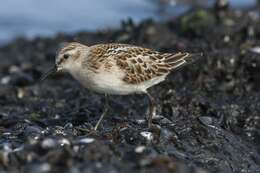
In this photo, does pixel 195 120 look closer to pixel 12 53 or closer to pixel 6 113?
pixel 6 113

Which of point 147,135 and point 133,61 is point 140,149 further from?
point 133,61

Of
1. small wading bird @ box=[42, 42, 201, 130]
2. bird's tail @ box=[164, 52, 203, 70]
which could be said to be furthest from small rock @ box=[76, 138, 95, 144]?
bird's tail @ box=[164, 52, 203, 70]

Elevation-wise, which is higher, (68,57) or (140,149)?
(68,57)

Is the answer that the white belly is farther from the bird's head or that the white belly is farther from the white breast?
the bird's head

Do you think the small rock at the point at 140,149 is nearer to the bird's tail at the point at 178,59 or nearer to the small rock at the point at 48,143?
the small rock at the point at 48,143

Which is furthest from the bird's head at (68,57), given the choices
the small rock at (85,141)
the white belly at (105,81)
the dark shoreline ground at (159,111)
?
the small rock at (85,141)

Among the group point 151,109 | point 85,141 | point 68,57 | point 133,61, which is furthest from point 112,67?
point 85,141
